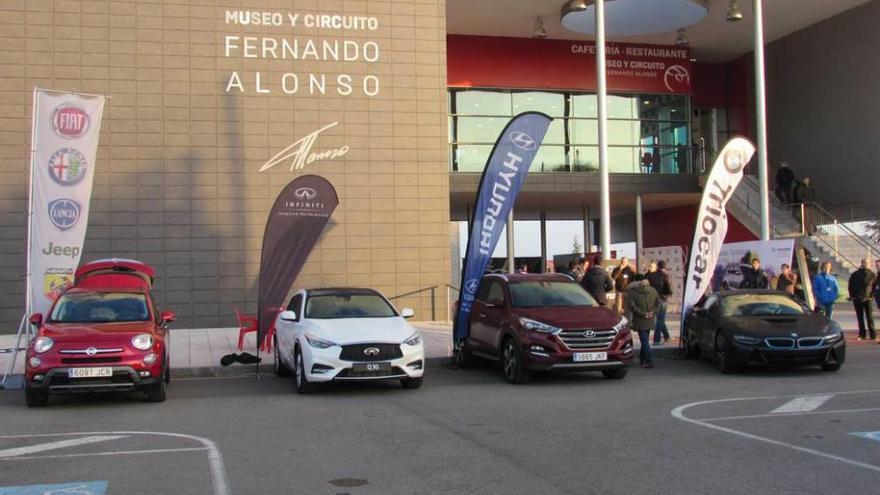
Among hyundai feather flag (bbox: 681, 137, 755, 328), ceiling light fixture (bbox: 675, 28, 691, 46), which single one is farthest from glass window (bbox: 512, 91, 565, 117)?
hyundai feather flag (bbox: 681, 137, 755, 328)

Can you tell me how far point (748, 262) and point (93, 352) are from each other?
525 inches

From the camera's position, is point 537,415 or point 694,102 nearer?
point 537,415

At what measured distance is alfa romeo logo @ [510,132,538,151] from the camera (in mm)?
14984

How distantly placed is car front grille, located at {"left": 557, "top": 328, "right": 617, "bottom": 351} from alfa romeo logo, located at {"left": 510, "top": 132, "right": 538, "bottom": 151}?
4170 mm

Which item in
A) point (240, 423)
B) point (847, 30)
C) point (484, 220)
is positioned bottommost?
point (240, 423)

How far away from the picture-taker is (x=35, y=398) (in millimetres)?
10805

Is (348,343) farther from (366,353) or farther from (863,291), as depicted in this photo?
(863,291)

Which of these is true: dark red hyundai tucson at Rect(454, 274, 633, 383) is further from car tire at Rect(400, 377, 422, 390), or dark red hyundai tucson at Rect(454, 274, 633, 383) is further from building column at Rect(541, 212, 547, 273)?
building column at Rect(541, 212, 547, 273)

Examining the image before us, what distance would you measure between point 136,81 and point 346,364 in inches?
511

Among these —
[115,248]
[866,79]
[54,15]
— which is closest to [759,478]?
[115,248]

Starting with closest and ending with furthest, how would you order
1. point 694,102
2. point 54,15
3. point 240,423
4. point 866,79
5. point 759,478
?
point 759,478
point 240,423
point 54,15
point 866,79
point 694,102

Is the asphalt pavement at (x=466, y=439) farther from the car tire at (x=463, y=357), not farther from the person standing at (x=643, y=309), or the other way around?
the car tire at (x=463, y=357)

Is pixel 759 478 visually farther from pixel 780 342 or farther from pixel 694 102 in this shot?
pixel 694 102

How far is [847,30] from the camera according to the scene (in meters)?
28.2
